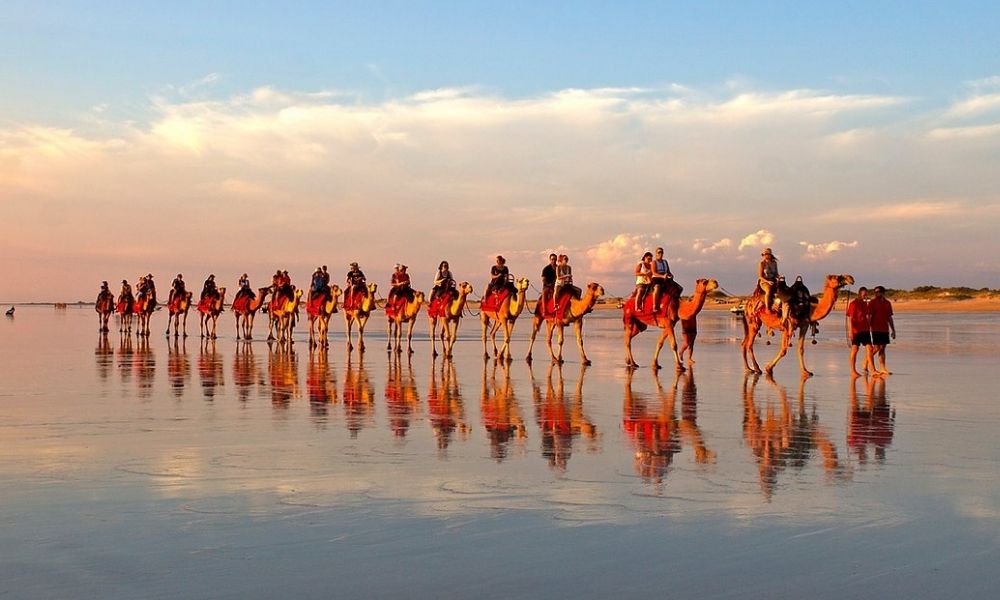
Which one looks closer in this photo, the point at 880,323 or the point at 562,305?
the point at 880,323

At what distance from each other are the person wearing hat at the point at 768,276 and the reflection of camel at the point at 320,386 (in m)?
9.12

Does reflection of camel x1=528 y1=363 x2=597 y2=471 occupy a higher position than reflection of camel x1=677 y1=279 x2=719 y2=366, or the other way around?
reflection of camel x1=677 y1=279 x2=719 y2=366

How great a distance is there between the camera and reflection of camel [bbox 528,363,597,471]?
1097 cm

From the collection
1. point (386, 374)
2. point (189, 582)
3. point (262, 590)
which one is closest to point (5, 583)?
point (189, 582)

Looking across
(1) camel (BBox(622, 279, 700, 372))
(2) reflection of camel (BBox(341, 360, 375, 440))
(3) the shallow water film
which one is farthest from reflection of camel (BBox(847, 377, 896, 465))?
(1) camel (BBox(622, 279, 700, 372))

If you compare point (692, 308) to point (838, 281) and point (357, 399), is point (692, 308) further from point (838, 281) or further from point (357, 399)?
point (357, 399)

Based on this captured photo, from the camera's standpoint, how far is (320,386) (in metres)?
19.7

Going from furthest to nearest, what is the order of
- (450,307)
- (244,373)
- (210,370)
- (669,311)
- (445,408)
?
(450,307), (669,311), (210,370), (244,373), (445,408)

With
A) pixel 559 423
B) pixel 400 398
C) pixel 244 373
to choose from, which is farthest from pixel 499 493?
pixel 244 373

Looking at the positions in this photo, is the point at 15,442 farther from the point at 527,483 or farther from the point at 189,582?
the point at 189,582

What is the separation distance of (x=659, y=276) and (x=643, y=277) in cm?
45

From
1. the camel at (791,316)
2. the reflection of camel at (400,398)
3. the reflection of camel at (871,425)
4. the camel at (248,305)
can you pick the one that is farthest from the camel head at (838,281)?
the camel at (248,305)

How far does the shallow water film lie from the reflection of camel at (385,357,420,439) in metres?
0.09

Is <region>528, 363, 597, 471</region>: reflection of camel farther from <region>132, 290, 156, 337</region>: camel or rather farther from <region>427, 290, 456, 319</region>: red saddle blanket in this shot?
<region>132, 290, 156, 337</region>: camel
